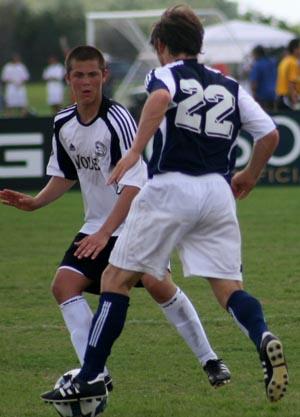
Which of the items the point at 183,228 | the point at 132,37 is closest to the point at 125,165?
the point at 183,228

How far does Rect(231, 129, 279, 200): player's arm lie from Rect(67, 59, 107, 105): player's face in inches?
34.6

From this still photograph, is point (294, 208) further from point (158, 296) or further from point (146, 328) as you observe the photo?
point (158, 296)

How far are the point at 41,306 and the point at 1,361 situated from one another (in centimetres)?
201

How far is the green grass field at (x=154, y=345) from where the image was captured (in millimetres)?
6746

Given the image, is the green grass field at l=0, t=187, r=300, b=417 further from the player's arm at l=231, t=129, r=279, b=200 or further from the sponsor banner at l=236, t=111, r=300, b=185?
the sponsor banner at l=236, t=111, r=300, b=185

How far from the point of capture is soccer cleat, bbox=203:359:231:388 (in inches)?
266

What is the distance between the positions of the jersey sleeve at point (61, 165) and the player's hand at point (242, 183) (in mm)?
996

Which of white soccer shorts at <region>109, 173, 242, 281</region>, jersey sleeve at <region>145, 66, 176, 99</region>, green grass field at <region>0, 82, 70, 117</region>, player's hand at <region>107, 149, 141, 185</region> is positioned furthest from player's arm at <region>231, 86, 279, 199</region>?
green grass field at <region>0, 82, 70, 117</region>

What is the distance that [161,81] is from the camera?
6.02 metres

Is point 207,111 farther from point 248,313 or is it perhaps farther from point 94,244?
point 248,313

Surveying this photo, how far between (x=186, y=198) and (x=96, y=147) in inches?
31.3

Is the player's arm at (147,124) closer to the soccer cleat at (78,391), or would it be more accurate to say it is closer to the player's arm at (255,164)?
the player's arm at (255,164)

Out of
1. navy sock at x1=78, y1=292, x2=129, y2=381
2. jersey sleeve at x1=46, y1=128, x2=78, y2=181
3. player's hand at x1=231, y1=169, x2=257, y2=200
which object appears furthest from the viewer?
jersey sleeve at x1=46, y1=128, x2=78, y2=181

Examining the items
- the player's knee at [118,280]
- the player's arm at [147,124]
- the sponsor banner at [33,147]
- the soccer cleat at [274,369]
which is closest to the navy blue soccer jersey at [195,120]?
the player's arm at [147,124]
